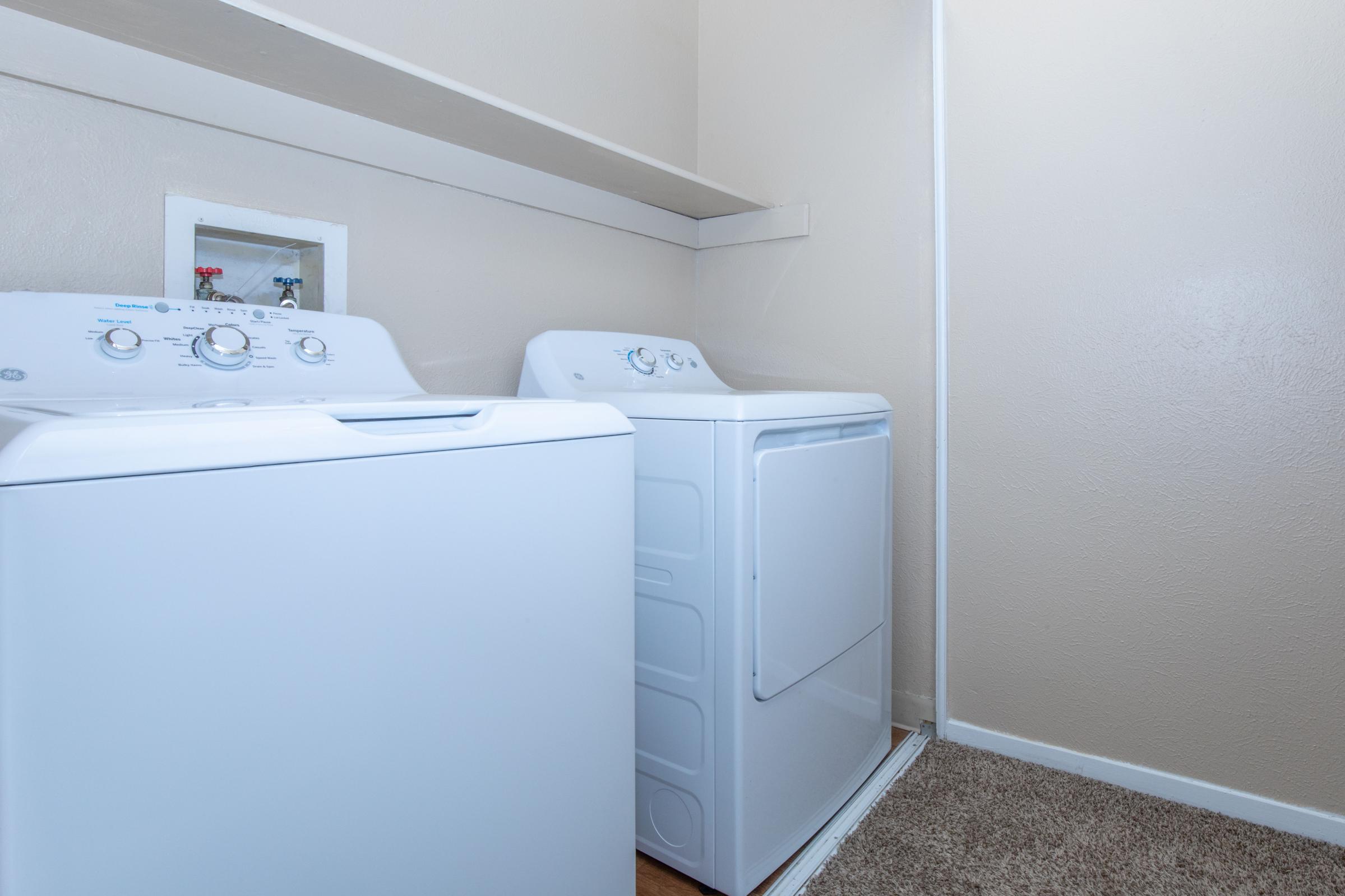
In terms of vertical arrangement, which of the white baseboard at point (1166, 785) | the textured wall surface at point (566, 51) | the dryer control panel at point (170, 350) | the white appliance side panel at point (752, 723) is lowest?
the white baseboard at point (1166, 785)

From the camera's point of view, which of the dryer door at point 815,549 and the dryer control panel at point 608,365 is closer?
the dryer door at point 815,549

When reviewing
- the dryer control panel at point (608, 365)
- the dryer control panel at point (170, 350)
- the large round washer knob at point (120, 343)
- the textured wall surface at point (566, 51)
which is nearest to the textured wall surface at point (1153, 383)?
the dryer control panel at point (608, 365)

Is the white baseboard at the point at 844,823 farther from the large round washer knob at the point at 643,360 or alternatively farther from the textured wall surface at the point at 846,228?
the large round washer knob at the point at 643,360

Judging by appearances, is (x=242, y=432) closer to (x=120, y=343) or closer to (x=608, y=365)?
(x=120, y=343)

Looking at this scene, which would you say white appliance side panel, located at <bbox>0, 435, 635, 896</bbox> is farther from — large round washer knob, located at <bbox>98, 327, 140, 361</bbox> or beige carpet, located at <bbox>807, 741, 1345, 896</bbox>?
beige carpet, located at <bbox>807, 741, 1345, 896</bbox>

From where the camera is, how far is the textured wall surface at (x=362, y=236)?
1042 millimetres

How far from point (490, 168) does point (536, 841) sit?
1.34 metres

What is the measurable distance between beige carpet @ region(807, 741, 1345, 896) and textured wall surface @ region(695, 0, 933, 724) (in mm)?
364

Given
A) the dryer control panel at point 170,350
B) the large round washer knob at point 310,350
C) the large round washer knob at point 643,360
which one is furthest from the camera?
the large round washer knob at point 643,360

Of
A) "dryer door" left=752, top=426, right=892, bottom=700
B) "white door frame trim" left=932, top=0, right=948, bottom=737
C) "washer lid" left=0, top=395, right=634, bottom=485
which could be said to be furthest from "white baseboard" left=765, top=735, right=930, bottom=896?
"washer lid" left=0, top=395, right=634, bottom=485

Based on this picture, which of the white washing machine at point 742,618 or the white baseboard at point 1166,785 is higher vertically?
the white washing machine at point 742,618

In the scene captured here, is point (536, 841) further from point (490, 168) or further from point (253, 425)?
point (490, 168)

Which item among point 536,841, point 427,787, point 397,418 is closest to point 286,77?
point 397,418

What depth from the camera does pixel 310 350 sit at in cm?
114
